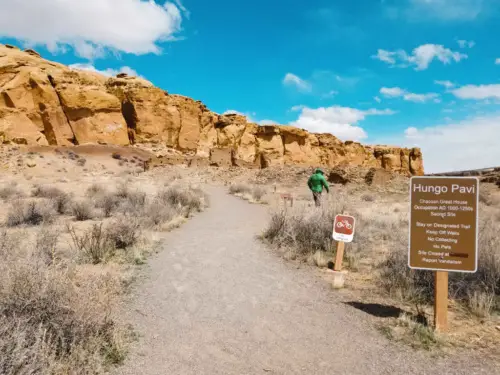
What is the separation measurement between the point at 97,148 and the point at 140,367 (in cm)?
4461

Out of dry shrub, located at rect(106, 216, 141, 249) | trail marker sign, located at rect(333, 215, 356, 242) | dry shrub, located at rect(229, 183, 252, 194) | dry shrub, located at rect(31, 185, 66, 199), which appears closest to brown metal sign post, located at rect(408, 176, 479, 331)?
trail marker sign, located at rect(333, 215, 356, 242)

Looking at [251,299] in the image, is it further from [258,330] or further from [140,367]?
[140,367]

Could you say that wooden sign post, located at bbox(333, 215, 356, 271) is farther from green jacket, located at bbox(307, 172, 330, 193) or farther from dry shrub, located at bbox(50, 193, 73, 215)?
dry shrub, located at bbox(50, 193, 73, 215)

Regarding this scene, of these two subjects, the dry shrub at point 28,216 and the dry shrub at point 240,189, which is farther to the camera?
the dry shrub at point 240,189

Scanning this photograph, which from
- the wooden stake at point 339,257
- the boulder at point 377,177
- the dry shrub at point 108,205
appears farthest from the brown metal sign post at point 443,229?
the boulder at point 377,177

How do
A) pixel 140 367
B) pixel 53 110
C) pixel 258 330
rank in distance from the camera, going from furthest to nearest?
pixel 53 110
pixel 258 330
pixel 140 367

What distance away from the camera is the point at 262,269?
641 cm

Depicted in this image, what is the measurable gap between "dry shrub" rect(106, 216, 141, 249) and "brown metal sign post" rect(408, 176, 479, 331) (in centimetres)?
559

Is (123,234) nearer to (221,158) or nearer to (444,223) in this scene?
(444,223)

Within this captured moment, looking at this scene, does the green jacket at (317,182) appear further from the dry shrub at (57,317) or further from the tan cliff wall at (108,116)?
the tan cliff wall at (108,116)

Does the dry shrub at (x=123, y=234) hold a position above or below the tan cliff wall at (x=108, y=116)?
below

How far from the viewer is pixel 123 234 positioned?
7.40 meters

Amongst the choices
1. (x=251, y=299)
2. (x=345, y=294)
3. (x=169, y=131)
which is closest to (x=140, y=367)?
(x=251, y=299)

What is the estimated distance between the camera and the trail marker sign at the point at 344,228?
6.20m
